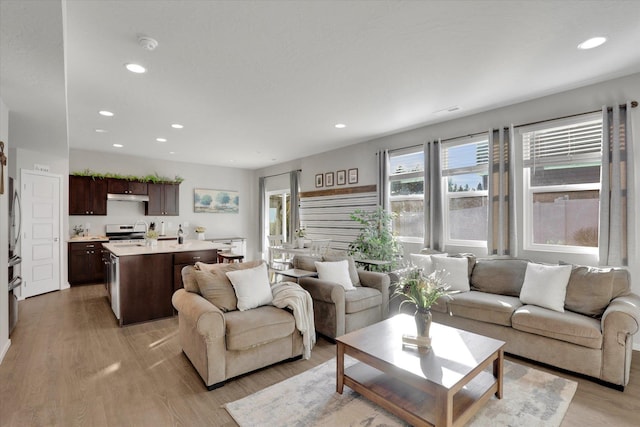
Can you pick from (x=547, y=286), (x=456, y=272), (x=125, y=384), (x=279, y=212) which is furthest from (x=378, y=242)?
(x=279, y=212)

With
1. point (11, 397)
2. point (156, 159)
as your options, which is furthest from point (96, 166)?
point (11, 397)

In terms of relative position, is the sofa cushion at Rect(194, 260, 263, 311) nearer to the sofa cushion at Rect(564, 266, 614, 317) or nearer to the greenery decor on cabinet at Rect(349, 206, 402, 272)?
the greenery decor on cabinet at Rect(349, 206, 402, 272)

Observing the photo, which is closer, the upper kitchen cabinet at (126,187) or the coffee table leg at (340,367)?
the coffee table leg at (340,367)

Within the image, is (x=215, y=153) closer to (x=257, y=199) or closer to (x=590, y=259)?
(x=257, y=199)

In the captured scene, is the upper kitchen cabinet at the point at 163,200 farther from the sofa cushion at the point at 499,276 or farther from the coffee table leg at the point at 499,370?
the coffee table leg at the point at 499,370

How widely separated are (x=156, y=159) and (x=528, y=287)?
7.75m

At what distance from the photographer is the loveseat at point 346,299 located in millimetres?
3396

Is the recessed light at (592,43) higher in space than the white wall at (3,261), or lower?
higher

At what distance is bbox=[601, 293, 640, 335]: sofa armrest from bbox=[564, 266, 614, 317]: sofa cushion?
0.71 ft

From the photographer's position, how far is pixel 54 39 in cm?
195

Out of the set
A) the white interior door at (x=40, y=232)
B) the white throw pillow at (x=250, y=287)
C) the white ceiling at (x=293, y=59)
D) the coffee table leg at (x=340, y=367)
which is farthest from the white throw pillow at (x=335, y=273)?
the white interior door at (x=40, y=232)

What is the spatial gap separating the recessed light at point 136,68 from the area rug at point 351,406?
9.82 feet

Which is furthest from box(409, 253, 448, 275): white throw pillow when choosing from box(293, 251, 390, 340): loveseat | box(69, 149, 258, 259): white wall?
box(69, 149, 258, 259): white wall

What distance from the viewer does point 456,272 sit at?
152 inches
